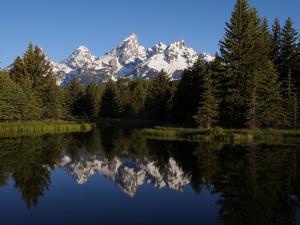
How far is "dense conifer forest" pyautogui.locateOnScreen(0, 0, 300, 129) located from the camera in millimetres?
57344

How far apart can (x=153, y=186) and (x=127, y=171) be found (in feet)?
19.4

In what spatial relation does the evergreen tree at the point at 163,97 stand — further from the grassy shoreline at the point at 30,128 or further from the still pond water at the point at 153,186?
the still pond water at the point at 153,186

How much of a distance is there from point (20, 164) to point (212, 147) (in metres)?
19.3

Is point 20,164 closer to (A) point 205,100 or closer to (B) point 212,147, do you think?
(B) point 212,147

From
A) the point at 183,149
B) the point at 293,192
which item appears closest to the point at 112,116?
the point at 183,149

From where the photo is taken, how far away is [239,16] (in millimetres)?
65125

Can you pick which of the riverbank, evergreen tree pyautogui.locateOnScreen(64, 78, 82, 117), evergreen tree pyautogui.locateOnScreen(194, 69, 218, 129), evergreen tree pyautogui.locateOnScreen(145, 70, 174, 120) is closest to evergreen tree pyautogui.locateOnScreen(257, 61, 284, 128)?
the riverbank

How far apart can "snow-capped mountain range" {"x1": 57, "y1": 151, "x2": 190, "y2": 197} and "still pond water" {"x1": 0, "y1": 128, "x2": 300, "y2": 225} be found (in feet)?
0.21

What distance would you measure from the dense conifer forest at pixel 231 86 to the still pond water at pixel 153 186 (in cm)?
1854

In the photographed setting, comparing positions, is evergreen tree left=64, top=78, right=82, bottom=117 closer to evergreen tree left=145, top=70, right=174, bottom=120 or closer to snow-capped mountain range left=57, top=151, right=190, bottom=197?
evergreen tree left=145, top=70, right=174, bottom=120

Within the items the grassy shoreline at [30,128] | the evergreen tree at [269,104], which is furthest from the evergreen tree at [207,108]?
the grassy shoreline at [30,128]

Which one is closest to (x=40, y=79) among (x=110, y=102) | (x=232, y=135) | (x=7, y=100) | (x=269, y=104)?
(x=7, y=100)

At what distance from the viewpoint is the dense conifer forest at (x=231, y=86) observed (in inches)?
2258

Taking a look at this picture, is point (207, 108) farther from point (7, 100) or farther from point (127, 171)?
point (7, 100)
